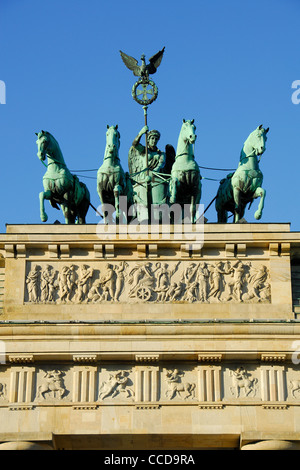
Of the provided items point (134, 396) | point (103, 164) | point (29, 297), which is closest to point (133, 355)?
point (134, 396)

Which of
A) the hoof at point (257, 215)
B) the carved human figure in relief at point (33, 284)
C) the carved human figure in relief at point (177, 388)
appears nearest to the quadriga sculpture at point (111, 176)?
the carved human figure in relief at point (33, 284)

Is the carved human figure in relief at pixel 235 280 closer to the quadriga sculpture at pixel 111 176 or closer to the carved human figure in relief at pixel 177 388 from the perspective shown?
the carved human figure in relief at pixel 177 388

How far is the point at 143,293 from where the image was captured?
30750mm

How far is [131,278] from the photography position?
3097 cm

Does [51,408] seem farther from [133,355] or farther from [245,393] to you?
[245,393]

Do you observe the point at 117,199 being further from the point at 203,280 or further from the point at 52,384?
the point at 52,384

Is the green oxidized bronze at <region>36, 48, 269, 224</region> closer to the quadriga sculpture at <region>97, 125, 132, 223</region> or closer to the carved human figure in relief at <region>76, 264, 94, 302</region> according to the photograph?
the quadriga sculpture at <region>97, 125, 132, 223</region>

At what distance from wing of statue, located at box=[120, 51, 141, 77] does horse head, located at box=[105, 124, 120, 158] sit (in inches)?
151

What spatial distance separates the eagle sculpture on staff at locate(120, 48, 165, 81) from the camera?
119 feet

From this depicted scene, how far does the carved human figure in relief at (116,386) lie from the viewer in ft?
97.3

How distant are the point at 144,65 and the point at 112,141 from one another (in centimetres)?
429

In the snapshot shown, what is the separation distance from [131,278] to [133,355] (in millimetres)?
1979

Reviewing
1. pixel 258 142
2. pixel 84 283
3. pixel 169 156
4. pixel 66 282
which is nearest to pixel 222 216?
pixel 258 142

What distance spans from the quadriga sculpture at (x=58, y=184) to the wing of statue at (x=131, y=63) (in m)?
4.37
